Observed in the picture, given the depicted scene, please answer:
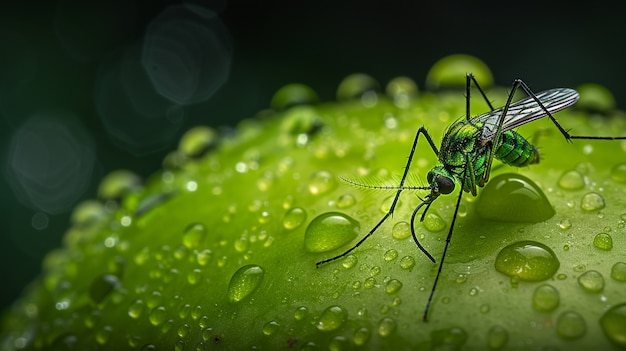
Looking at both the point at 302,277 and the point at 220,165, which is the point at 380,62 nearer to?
the point at 220,165

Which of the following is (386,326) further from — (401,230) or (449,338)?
(401,230)

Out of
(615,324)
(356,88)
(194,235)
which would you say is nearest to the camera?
(615,324)

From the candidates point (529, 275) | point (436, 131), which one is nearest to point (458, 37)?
point (436, 131)

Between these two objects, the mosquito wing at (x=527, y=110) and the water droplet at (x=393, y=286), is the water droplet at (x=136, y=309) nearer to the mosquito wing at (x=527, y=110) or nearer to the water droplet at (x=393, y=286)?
the water droplet at (x=393, y=286)

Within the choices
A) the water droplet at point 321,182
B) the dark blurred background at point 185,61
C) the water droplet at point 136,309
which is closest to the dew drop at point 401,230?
the water droplet at point 321,182

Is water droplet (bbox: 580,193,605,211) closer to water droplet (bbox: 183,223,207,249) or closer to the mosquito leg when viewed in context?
the mosquito leg

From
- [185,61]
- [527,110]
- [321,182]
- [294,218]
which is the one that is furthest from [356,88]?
[185,61]

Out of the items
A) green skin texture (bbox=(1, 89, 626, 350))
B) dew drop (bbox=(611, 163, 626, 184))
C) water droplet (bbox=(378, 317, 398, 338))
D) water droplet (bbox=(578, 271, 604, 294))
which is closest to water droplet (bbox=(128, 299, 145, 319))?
green skin texture (bbox=(1, 89, 626, 350))
